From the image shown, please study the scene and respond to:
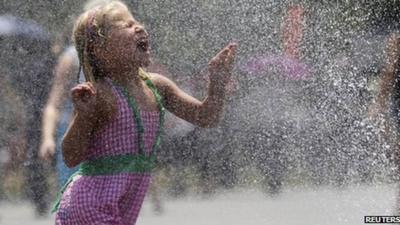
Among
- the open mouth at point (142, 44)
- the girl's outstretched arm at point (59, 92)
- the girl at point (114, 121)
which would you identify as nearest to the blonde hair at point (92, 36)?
the girl at point (114, 121)

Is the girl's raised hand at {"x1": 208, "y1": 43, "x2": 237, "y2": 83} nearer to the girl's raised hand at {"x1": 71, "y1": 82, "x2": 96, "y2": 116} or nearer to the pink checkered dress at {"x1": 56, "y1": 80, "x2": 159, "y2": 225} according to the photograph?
the pink checkered dress at {"x1": 56, "y1": 80, "x2": 159, "y2": 225}

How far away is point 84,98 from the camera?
9.48ft

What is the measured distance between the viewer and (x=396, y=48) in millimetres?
5027

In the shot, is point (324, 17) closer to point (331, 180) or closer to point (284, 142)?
point (284, 142)

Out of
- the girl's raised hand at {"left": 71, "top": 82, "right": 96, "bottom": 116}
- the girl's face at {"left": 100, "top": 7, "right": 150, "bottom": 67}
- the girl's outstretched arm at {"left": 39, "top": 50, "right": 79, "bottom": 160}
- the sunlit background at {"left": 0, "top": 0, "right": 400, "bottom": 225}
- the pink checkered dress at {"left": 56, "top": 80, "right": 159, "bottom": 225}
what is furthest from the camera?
the sunlit background at {"left": 0, "top": 0, "right": 400, "bottom": 225}

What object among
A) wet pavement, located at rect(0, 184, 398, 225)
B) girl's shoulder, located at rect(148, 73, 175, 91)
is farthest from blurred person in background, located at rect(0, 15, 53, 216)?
Result: girl's shoulder, located at rect(148, 73, 175, 91)

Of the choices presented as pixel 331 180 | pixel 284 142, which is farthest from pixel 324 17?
pixel 331 180

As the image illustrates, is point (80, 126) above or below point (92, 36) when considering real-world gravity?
below

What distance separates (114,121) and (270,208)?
260 centimetres

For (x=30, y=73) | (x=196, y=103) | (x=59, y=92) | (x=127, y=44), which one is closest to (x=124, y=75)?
(x=127, y=44)

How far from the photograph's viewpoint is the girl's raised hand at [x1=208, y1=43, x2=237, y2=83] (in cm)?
320

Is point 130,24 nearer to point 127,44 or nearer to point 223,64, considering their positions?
point 127,44

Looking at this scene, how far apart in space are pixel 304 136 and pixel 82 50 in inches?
122

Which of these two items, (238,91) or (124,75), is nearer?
(124,75)
